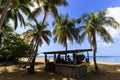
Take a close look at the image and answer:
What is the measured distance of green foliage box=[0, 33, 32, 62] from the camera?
2730 centimetres

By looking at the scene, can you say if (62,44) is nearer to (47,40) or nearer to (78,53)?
(47,40)

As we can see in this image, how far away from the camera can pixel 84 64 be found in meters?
18.4

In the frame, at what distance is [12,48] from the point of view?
27.3m

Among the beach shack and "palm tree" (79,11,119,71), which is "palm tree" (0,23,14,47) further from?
"palm tree" (79,11,119,71)

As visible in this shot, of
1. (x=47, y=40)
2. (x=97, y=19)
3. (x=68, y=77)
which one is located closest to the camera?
(x=68, y=77)

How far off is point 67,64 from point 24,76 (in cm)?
469

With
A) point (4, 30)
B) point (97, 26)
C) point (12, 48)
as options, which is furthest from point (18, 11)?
point (97, 26)

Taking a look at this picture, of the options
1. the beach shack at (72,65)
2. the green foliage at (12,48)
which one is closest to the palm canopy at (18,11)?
the green foliage at (12,48)

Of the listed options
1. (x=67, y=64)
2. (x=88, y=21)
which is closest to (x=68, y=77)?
(x=67, y=64)

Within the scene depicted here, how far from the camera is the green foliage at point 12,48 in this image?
1075 inches

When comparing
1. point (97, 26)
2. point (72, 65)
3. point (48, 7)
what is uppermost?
point (48, 7)

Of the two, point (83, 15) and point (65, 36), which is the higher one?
point (83, 15)

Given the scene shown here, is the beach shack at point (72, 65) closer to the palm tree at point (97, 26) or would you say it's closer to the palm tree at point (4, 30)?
the palm tree at point (97, 26)

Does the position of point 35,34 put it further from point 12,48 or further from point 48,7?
point 48,7
